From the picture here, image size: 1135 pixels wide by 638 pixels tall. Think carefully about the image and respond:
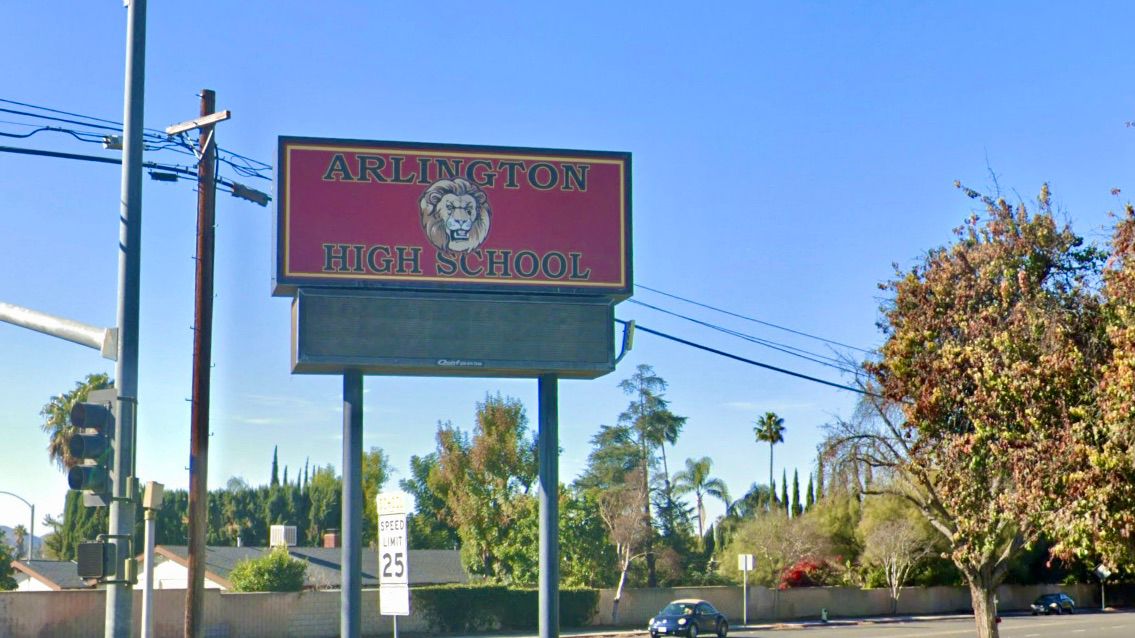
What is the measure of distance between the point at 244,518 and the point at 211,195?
237ft

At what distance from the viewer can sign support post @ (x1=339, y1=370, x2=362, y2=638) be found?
2059cm

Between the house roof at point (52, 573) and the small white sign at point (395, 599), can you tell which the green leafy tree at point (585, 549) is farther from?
the small white sign at point (395, 599)

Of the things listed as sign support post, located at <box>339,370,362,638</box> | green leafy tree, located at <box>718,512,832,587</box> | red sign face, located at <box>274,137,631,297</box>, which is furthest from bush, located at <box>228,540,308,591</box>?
red sign face, located at <box>274,137,631,297</box>

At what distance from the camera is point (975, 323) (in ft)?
60.2

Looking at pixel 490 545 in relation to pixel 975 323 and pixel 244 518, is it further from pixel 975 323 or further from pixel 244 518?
pixel 975 323

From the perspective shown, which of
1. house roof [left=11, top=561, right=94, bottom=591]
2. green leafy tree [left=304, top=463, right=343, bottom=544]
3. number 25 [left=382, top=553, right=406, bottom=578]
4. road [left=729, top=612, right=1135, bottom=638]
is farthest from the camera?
green leafy tree [left=304, top=463, right=343, bottom=544]

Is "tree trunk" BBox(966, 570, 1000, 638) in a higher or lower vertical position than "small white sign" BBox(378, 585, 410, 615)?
lower

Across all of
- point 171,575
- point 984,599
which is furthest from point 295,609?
point 984,599

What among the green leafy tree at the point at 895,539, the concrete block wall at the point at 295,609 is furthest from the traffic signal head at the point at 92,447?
the green leafy tree at the point at 895,539

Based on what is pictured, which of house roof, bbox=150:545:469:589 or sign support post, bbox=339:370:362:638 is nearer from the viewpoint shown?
sign support post, bbox=339:370:362:638

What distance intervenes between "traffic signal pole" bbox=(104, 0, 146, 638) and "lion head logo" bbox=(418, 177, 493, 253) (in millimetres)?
7142

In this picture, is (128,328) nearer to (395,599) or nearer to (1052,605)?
(395,599)

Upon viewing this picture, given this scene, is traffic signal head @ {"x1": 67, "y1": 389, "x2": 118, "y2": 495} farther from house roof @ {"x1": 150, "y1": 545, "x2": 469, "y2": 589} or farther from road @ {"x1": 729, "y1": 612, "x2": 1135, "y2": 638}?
road @ {"x1": 729, "y1": 612, "x2": 1135, "y2": 638}

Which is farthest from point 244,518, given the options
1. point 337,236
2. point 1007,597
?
point 337,236
